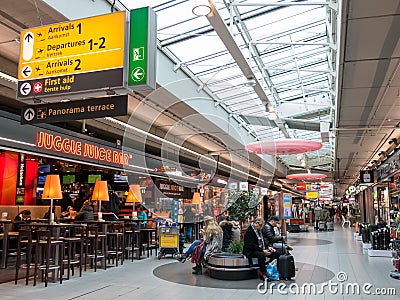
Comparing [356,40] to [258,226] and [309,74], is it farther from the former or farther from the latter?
[309,74]

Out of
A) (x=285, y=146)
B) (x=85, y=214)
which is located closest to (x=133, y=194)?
(x=85, y=214)

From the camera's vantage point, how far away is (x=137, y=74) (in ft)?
14.2

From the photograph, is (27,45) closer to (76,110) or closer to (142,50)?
(76,110)

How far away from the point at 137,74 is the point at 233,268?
4790 mm

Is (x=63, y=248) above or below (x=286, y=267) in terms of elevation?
above

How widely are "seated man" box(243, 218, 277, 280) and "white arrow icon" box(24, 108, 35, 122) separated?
4569mm

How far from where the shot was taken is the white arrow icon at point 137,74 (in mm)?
4293

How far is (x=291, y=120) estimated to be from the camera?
13.1m

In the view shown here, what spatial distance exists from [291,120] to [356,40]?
25.7 feet

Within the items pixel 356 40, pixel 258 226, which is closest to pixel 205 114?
pixel 258 226

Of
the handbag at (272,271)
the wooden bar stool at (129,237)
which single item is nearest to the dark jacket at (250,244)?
the handbag at (272,271)

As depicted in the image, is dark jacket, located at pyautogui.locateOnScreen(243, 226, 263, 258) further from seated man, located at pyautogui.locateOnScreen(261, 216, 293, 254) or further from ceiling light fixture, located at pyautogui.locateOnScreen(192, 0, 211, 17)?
ceiling light fixture, located at pyautogui.locateOnScreen(192, 0, 211, 17)

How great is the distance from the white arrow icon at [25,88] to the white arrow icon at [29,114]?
1.62 ft

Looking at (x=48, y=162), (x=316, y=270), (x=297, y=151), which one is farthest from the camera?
(x=48, y=162)
